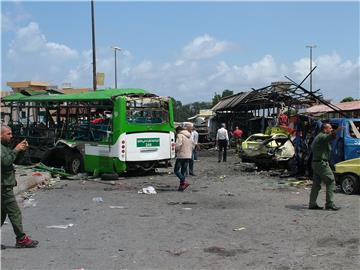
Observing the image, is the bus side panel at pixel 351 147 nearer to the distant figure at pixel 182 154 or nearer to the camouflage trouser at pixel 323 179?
the camouflage trouser at pixel 323 179

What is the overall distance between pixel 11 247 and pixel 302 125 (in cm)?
1092

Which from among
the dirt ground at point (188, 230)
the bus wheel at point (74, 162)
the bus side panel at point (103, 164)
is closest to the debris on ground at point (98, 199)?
the dirt ground at point (188, 230)

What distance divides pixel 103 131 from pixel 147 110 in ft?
5.42

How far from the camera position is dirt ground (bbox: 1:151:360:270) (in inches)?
250

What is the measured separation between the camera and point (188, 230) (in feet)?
27.1

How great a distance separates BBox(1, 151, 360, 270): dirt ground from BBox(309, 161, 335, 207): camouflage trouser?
1.06 ft

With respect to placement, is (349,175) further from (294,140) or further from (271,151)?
A: (271,151)

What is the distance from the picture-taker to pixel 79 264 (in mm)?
6211

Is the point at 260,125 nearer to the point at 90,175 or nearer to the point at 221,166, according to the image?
the point at 221,166

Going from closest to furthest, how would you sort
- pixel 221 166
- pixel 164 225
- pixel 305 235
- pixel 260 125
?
1. pixel 305 235
2. pixel 164 225
3. pixel 221 166
4. pixel 260 125

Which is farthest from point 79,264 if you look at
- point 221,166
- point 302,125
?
point 221,166

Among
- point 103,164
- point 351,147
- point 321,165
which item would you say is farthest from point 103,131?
point 321,165

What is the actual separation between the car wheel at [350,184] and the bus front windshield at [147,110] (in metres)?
6.99

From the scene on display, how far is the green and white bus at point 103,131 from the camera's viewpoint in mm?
16172
